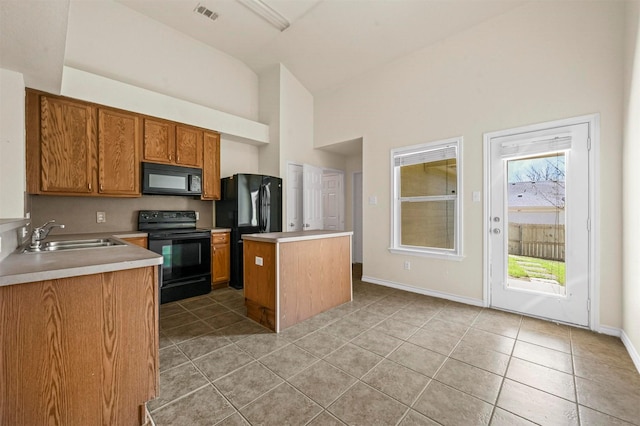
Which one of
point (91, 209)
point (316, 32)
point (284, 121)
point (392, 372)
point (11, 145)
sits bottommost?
point (392, 372)

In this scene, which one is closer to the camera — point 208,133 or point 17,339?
point 17,339

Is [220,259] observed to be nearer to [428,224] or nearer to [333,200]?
[333,200]

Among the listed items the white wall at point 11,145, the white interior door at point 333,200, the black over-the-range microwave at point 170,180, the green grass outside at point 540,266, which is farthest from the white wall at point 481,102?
the white wall at point 11,145

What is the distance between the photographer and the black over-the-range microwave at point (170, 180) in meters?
3.51

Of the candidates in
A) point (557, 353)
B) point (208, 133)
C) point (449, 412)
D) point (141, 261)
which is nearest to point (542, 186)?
point (557, 353)

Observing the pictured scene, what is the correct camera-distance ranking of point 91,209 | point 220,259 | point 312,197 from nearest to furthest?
1. point 91,209
2. point 220,259
3. point 312,197

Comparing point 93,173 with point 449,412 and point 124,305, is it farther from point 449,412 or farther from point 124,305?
point 449,412

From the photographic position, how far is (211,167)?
165 inches

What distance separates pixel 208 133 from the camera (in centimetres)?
415

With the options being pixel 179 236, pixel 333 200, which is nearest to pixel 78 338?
pixel 179 236

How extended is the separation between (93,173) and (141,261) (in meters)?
2.67

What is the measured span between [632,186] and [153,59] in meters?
5.83

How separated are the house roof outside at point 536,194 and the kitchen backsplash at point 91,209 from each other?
4.71m

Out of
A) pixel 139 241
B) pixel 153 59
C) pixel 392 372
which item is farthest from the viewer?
pixel 153 59
